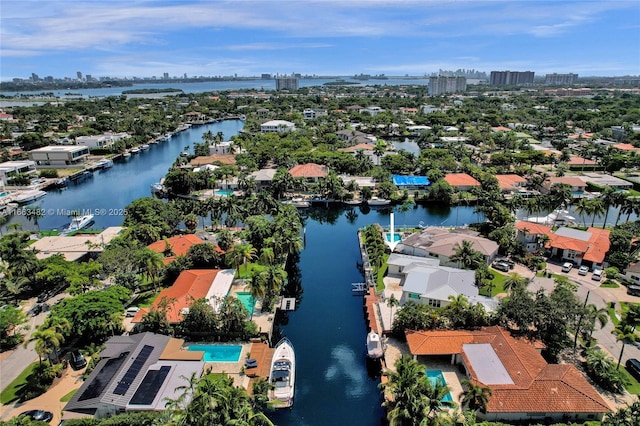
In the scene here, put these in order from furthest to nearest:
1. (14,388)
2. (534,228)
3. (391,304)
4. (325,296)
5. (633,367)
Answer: (534,228), (325,296), (391,304), (633,367), (14,388)

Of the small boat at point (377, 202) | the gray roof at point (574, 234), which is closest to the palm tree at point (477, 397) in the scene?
the gray roof at point (574, 234)

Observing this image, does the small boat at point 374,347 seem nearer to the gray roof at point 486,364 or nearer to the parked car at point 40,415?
the gray roof at point 486,364

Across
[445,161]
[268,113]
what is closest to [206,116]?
[268,113]

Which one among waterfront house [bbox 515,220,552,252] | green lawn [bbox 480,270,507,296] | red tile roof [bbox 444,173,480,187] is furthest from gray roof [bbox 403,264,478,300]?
red tile roof [bbox 444,173,480,187]

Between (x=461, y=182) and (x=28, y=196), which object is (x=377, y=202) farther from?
(x=28, y=196)

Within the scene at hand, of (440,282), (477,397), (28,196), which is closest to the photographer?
(477,397)

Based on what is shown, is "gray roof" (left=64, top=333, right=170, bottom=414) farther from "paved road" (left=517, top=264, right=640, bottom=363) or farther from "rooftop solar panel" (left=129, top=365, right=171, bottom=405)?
"paved road" (left=517, top=264, right=640, bottom=363)

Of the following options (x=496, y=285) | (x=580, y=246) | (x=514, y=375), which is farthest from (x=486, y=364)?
(x=580, y=246)
